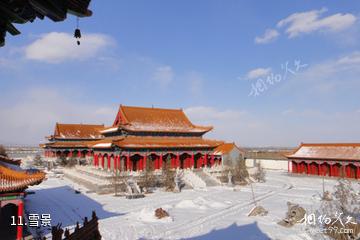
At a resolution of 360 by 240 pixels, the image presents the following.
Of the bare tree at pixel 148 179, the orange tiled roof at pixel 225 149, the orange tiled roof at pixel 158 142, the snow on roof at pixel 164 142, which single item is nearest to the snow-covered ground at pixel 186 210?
the bare tree at pixel 148 179

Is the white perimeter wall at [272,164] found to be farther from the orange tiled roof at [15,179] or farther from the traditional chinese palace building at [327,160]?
the orange tiled roof at [15,179]

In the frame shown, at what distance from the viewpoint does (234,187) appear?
116 ft

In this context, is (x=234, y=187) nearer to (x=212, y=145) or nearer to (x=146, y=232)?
(x=212, y=145)

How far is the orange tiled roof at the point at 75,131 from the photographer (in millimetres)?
63041

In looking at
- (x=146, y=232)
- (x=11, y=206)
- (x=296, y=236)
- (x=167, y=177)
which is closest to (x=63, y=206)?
(x=11, y=206)

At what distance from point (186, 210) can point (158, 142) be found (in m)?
16.1

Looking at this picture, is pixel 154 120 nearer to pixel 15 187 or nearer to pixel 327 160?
pixel 327 160

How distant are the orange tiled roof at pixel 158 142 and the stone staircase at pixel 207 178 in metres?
3.81

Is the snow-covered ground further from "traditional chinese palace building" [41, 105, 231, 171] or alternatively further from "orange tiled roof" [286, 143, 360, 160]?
"traditional chinese palace building" [41, 105, 231, 171]

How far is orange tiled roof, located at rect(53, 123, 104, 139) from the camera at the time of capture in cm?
6304

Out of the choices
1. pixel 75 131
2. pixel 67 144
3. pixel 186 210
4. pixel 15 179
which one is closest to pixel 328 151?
pixel 186 210

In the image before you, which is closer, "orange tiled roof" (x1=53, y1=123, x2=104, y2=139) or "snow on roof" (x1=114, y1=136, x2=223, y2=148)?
"snow on roof" (x1=114, y1=136, x2=223, y2=148)

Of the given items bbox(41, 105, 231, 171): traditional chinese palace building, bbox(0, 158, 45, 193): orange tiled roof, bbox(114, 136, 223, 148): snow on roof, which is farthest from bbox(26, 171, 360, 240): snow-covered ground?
bbox(114, 136, 223, 148): snow on roof

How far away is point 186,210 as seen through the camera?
2388 cm
